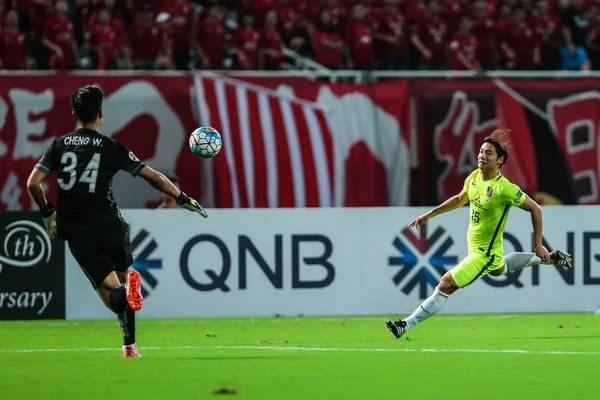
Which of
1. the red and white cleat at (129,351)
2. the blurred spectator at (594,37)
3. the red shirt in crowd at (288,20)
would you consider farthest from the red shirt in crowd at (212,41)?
the red and white cleat at (129,351)

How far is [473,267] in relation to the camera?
39.7ft

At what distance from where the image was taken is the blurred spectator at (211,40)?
20612 mm

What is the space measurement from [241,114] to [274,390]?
38.2 ft

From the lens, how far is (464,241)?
52.6ft

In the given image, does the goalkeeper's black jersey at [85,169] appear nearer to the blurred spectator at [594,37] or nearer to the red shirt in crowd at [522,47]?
the red shirt in crowd at [522,47]

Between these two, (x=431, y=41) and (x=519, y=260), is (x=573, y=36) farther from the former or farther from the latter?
(x=519, y=260)

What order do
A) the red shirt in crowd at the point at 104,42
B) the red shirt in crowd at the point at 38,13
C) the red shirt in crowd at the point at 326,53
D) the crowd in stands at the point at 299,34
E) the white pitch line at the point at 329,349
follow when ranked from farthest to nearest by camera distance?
the red shirt in crowd at the point at 326,53 → the red shirt in crowd at the point at 38,13 → the crowd in stands at the point at 299,34 → the red shirt in crowd at the point at 104,42 → the white pitch line at the point at 329,349

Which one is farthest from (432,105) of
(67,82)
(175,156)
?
(67,82)

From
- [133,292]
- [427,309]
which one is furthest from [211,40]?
[133,292]

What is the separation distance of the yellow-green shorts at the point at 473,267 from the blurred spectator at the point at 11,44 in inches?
392

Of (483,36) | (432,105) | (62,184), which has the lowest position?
(62,184)

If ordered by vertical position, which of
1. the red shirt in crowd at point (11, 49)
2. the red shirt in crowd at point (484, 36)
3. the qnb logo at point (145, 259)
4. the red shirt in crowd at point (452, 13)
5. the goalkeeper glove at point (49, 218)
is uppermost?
the red shirt in crowd at point (452, 13)

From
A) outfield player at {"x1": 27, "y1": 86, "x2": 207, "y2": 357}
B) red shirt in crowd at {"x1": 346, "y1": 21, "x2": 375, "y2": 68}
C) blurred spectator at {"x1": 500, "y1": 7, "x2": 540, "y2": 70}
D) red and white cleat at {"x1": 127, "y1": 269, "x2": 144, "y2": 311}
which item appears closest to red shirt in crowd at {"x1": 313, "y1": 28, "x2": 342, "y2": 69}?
red shirt in crowd at {"x1": 346, "y1": 21, "x2": 375, "y2": 68}

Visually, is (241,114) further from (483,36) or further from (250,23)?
(483,36)
